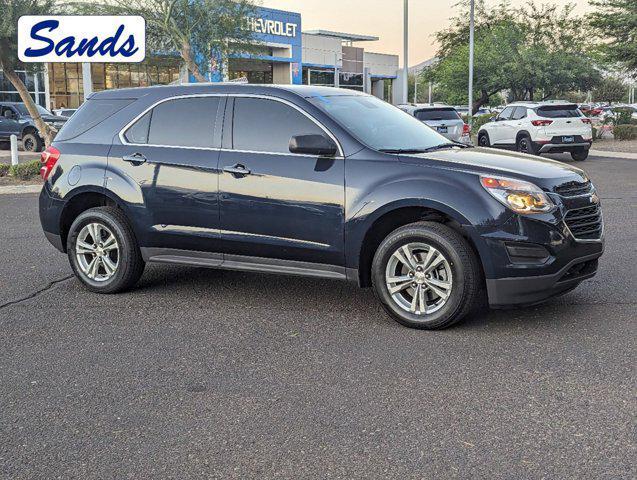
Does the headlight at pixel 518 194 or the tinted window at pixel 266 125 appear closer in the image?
the headlight at pixel 518 194

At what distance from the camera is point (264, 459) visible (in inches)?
146

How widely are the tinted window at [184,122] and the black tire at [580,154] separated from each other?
17.9 meters

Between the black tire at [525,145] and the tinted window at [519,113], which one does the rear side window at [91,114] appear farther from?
the tinted window at [519,113]

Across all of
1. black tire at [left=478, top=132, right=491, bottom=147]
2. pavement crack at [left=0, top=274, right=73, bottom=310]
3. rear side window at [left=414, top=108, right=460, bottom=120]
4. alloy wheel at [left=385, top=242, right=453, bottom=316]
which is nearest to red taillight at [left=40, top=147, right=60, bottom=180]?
pavement crack at [left=0, top=274, right=73, bottom=310]

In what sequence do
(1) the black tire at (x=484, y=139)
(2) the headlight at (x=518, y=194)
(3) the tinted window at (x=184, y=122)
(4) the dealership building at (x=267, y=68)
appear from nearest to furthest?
1. (2) the headlight at (x=518, y=194)
2. (3) the tinted window at (x=184, y=122)
3. (1) the black tire at (x=484, y=139)
4. (4) the dealership building at (x=267, y=68)

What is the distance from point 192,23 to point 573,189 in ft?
100

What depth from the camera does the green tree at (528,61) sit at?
45.7m

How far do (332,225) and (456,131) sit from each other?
15158 mm

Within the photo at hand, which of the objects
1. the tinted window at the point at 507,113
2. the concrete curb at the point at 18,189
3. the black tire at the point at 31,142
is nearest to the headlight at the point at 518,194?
the concrete curb at the point at 18,189

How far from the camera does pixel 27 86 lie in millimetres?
52219

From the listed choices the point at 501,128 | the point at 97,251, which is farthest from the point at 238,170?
the point at 501,128

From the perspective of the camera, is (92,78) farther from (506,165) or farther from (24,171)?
(506,165)

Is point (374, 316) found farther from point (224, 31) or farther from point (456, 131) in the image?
point (224, 31)

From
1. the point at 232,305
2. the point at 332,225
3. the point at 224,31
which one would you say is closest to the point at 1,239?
the point at 232,305
